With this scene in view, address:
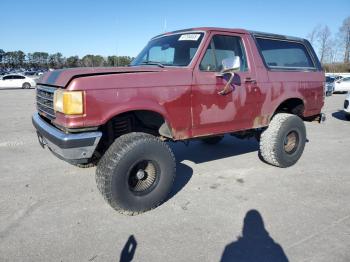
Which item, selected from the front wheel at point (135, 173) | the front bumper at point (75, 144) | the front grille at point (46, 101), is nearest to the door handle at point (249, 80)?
the front wheel at point (135, 173)

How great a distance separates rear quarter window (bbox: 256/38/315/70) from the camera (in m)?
4.79

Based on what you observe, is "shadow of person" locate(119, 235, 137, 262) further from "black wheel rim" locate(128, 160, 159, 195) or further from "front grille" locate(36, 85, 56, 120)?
"front grille" locate(36, 85, 56, 120)

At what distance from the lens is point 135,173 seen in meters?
3.54

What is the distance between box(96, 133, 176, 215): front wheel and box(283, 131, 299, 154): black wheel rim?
97.4 inches

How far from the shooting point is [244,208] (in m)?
3.66

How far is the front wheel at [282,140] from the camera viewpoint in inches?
194

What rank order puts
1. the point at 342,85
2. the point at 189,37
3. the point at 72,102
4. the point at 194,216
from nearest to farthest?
the point at 72,102, the point at 194,216, the point at 189,37, the point at 342,85

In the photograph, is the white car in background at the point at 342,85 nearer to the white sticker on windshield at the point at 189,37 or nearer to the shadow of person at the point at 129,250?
the white sticker on windshield at the point at 189,37

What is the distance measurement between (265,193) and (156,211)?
1.50 m

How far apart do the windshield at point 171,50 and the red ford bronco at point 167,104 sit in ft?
0.05

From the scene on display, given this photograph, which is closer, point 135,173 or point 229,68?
point 135,173

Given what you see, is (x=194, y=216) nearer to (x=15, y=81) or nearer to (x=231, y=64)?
(x=231, y=64)

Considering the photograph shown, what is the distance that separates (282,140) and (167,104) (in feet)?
7.61

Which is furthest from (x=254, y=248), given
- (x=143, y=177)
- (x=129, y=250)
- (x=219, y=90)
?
(x=219, y=90)
